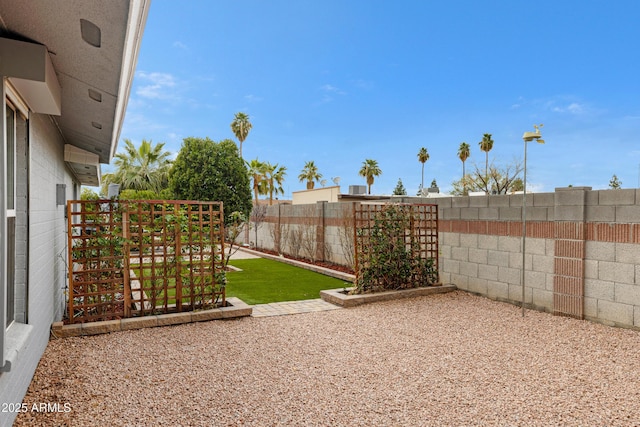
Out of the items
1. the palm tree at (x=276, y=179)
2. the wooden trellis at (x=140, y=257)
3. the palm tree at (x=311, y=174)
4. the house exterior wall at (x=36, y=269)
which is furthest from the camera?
the palm tree at (x=311, y=174)

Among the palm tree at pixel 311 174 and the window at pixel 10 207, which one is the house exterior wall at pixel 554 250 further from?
the palm tree at pixel 311 174

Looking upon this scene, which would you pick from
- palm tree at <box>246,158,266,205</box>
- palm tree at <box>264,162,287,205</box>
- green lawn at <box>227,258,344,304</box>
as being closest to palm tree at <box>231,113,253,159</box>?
palm tree at <box>264,162,287,205</box>

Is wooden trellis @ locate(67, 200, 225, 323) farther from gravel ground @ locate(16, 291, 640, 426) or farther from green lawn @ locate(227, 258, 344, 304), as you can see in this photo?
green lawn @ locate(227, 258, 344, 304)

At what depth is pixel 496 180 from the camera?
24594 mm

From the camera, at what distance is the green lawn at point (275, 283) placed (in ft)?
25.2

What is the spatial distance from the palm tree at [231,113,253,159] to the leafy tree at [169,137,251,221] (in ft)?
70.8

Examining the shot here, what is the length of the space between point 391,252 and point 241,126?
3015 centimetres

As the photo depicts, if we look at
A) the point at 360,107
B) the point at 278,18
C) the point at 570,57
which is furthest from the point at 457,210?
the point at 360,107

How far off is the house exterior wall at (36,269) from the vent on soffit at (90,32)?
4.61ft

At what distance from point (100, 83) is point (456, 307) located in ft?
19.5

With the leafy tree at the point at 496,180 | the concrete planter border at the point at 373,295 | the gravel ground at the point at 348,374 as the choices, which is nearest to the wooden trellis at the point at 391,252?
the concrete planter border at the point at 373,295

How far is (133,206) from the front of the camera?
560cm

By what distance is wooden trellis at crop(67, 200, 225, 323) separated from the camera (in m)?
5.29

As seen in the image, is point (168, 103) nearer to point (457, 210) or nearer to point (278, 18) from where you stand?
point (278, 18)
